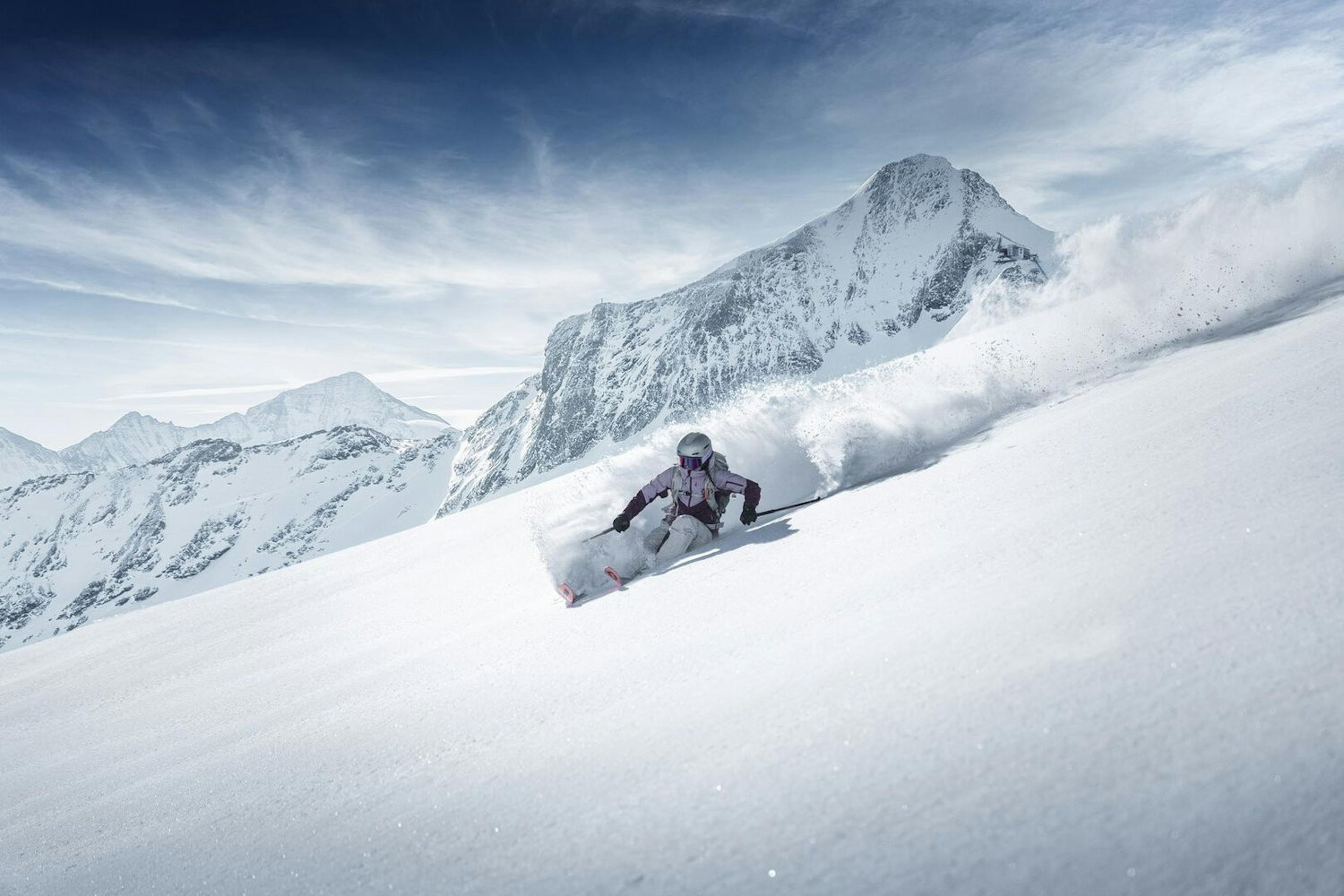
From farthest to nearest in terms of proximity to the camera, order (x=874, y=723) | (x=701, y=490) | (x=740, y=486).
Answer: (x=740, y=486), (x=701, y=490), (x=874, y=723)

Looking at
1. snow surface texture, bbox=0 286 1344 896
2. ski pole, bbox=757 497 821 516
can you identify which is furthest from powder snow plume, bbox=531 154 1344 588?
snow surface texture, bbox=0 286 1344 896

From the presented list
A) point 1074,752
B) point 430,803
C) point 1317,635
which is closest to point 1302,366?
point 1317,635

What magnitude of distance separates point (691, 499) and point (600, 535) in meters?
1.19

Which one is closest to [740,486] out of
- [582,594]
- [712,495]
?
[712,495]

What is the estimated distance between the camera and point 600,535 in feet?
23.8

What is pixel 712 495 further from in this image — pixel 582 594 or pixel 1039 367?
pixel 1039 367

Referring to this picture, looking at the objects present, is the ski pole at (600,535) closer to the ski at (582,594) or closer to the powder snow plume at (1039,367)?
the powder snow plume at (1039,367)

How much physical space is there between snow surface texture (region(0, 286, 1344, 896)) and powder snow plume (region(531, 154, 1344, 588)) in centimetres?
294

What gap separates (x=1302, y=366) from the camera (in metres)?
4.96

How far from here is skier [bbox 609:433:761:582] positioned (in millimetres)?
7305

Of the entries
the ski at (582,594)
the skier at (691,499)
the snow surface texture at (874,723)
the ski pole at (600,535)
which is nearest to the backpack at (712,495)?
the skier at (691,499)

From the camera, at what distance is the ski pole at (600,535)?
7.05 meters

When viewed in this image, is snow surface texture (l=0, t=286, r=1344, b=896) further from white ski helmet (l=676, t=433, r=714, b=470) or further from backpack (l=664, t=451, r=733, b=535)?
white ski helmet (l=676, t=433, r=714, b=470)

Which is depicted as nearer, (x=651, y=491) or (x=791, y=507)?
(x=791, y=507)
